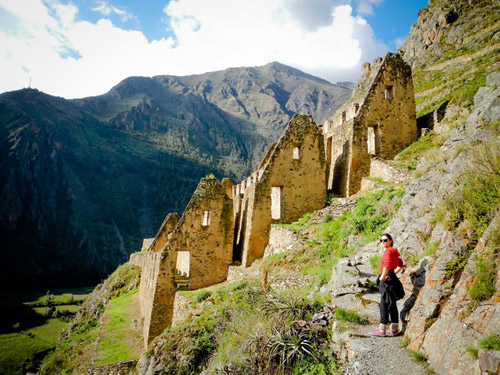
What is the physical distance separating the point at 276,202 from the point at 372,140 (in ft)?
20.0

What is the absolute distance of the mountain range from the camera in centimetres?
9381

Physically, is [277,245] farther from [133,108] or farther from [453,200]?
[133,108]

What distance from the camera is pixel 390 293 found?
5.72 meters

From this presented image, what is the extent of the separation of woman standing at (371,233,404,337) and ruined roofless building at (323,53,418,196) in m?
10.7

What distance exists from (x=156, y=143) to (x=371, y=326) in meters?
155

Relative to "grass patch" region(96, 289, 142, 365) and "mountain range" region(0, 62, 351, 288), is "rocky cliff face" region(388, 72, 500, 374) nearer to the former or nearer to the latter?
"grass patch" region(96, 289, 142, 365)

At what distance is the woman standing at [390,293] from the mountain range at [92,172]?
96.6 metres

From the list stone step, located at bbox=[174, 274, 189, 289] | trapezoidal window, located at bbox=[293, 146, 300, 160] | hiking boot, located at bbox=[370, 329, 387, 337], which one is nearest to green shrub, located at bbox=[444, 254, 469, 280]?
hiking boot, located at bbox=[370, 329, 387, 337]

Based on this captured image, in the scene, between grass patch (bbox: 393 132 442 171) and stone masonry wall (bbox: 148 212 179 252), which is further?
stone masonry wall (bbox: 148 212 179 252)

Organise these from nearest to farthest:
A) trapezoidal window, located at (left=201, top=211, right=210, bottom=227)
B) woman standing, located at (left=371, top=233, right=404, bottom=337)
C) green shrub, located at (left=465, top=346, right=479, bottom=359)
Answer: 1. green shrub, located at (left=465, top=346, right=479, bottom=359)
2. woman standing, located at (left=371, top=233, right=404, bottom=337)
3. trapezoidal window, located at (left=201, top=211, right=210, bottom=227)

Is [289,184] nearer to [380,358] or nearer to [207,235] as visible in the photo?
[207,235]

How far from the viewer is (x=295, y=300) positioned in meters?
7.54

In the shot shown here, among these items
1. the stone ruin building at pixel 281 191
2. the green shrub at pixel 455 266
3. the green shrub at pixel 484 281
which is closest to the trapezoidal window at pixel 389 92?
the stone ruin building at pixel 281 191

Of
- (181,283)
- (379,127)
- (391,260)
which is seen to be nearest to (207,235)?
(181,283)
